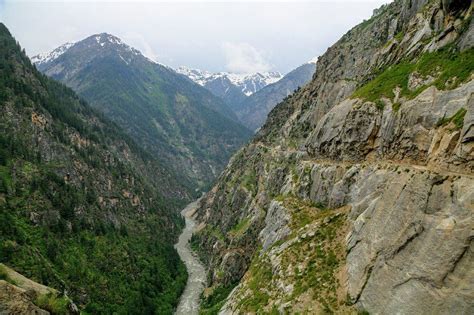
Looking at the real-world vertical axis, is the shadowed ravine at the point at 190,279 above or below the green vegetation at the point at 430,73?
below

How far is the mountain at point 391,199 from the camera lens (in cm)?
3469

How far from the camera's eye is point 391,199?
141 feet

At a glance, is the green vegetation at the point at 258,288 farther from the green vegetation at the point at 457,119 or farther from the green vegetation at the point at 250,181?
the green vegetation at the point at 250,181

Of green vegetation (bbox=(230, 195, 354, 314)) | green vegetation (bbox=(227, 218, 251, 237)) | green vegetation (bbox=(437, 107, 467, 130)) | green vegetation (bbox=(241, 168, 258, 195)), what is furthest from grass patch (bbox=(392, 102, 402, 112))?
green vegetation (bbox=(241, 168, 258, 195))

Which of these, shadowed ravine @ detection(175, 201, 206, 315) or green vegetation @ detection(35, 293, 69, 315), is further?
shadowed ravine @ detection(175, 201, 206, 315)

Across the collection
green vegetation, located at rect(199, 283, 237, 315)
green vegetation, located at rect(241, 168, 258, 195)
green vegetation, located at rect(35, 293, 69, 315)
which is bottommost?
green vegetation, located at rect(199, 283, 237, 315)

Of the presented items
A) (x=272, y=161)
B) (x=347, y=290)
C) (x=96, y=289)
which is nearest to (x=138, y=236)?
(x=96, y=289)

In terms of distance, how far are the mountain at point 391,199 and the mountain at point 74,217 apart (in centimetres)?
3024

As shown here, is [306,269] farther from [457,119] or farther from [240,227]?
[240,227]

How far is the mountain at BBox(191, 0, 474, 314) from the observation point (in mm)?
34688

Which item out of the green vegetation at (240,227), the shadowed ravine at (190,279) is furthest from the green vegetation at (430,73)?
the shadowed ravine at (190,279)

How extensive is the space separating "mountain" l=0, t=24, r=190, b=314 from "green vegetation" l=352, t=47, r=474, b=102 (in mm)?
70052

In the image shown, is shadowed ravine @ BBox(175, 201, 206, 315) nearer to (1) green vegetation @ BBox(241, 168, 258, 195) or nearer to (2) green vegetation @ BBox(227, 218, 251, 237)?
(2) green vegetation @ BBox(227, 218, 251, 237)

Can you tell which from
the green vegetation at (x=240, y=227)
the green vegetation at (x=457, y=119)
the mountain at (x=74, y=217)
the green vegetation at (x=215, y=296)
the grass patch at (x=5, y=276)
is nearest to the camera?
the grass patch at (x=5, y=276)
